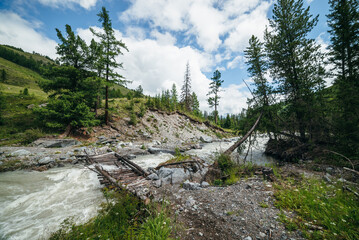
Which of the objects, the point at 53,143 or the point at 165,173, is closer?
the point at 165,173

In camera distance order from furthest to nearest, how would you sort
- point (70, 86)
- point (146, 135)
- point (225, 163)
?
point (146, 135) → point (70, 86) → point (225, 163)

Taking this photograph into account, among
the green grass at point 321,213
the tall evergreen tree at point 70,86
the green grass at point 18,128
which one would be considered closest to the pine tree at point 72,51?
the tall evergreen tree at point 70,86

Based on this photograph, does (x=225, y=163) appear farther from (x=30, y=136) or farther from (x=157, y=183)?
(x=30, y=136)

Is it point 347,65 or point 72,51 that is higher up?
point 72,51

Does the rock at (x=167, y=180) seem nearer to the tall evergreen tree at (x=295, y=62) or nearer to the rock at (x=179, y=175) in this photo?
the rock at (x=179, y=175)

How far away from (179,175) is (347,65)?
49.1 feet

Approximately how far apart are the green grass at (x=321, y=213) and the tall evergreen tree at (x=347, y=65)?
19.3ft

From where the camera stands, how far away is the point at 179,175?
6.11m

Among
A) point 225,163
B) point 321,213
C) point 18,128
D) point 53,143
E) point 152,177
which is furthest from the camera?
point 18,128

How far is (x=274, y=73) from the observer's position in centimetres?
1074

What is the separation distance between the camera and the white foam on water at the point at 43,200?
3.77 m

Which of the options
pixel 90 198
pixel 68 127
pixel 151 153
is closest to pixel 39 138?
pixel 68 127

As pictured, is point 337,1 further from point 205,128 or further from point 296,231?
point 205,128

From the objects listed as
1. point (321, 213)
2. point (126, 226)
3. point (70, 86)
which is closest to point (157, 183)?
point (126, 226)
